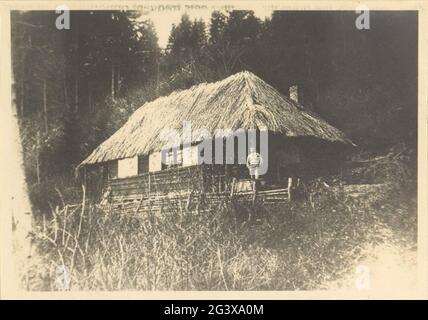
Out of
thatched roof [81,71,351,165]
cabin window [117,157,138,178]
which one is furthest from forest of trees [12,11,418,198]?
cabin window [117,157,138,178]

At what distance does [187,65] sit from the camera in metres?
6.55

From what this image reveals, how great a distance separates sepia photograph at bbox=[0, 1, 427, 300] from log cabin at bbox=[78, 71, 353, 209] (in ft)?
0.14

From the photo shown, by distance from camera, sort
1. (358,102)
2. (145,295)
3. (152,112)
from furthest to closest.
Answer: (152,112), (358,102), (145,295)

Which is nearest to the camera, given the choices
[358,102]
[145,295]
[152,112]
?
[145,295]

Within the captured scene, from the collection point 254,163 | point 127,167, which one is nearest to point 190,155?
point 254,163

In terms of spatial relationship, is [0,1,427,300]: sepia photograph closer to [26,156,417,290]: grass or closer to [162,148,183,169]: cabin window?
[26,156,417,290]: grass

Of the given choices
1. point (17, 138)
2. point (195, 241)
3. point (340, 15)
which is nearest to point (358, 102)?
point (340, 15)

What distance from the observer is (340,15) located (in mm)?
6336

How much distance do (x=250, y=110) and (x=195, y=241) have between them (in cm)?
193

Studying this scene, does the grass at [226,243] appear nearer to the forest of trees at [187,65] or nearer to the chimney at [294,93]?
the forest of trees at [187,65]

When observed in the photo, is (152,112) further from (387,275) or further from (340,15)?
(387,275)

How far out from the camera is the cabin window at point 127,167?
7242 millimetres

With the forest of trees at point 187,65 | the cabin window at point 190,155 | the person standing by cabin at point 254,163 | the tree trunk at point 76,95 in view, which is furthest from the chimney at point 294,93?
the tree trunk at point 76,95

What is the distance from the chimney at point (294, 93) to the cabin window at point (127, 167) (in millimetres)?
2519
